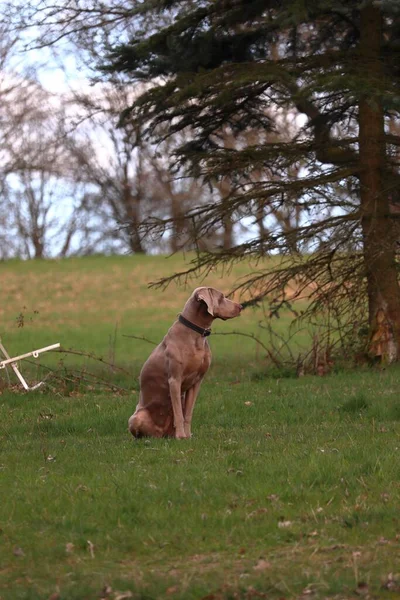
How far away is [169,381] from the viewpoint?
31.6ft

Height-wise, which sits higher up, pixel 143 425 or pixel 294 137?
pixel 294 137

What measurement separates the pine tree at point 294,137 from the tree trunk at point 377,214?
2cm

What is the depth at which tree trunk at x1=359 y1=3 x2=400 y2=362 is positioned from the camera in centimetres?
1658

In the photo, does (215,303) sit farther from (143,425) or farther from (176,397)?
(143,425)

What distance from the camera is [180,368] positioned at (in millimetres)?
9562

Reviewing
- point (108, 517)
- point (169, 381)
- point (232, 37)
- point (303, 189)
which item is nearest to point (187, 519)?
point (108, 517)

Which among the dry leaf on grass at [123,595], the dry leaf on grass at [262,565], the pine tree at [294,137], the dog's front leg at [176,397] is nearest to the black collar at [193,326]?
the dog's front leg at [176,397]

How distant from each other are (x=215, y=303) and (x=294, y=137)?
8.24m

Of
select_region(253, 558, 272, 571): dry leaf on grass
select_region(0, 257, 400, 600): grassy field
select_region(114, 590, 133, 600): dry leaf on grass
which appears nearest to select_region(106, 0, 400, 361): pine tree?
select_region(0, 257, 400, 600): grassy field

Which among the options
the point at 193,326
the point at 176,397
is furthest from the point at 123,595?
the point at 193,326

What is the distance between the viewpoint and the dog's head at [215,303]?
31.3ft

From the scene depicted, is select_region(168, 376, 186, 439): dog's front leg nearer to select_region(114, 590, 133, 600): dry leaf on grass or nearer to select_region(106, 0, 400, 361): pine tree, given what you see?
select_region(114, 590, 133, 600): dry leaf on grass

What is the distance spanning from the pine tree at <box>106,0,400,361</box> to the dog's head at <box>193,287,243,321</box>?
6.47 metres

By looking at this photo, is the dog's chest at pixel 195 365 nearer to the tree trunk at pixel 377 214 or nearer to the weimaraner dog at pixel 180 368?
the weimaraner dog at pixel 180 368
